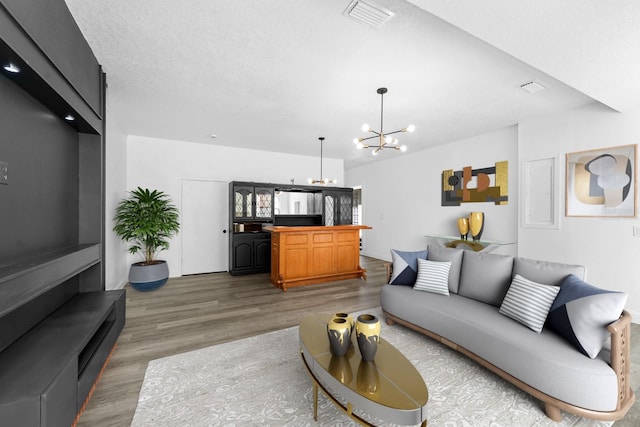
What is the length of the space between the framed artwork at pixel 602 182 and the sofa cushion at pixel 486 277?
2.16m

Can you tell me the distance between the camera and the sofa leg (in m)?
1.69

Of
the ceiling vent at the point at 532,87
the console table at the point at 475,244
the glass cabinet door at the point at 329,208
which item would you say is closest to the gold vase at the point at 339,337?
the ceiling vent at the point at 532,87

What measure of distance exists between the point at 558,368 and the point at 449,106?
10.6ft

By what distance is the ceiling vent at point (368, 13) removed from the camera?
1836 mm

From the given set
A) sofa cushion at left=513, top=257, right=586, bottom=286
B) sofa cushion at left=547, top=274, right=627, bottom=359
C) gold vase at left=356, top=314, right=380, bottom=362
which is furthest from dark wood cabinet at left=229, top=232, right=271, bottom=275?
sofa cushion at left=547, top=274, right=627, bottom=359

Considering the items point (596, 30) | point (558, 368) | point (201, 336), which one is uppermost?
point (596, 30)

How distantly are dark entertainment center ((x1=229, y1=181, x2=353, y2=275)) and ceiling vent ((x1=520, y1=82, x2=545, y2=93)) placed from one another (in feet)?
13.9

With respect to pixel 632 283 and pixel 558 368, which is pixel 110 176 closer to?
pixel 558 368

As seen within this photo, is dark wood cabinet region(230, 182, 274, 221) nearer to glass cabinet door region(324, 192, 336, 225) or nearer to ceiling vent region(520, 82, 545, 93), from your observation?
glass cabinet door region(324, 192, 336, 225)

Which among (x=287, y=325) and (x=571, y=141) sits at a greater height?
(x=571, y=141)

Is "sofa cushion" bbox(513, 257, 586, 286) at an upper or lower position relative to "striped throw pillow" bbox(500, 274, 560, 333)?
upper

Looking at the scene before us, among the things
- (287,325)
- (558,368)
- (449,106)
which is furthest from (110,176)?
(558,368)

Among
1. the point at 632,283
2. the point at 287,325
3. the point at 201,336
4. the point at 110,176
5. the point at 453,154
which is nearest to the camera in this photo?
the point at 201,336

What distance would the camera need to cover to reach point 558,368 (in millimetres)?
1661
